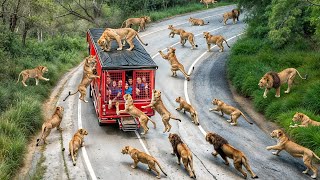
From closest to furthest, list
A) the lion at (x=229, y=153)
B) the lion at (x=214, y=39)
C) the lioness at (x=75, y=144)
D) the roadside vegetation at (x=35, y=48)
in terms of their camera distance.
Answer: the lion at (x=229, y=153) → the lioness at (x=75, y=144) → the roadside vegetation at (x=35, y=48) → the lion at (x=214, y=39)

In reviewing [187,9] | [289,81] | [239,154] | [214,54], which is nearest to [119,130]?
[239,154]

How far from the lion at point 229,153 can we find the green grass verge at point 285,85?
2942 millimetres

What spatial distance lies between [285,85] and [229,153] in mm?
7843

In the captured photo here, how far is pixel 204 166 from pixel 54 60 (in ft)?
49.8

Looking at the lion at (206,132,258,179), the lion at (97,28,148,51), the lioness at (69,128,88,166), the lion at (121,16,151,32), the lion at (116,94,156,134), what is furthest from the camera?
the lion at (121,16,151,32)

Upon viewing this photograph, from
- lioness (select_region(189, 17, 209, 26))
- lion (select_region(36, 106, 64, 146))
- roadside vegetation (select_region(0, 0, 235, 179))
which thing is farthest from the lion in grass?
lioness (select_region(189, 17, 209, 26))

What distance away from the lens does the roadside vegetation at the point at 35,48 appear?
53.2 ft

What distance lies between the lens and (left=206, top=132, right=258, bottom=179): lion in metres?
14.0

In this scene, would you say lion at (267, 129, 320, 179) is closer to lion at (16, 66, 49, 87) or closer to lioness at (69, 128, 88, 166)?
lioness at (69, 128, 88, 166)

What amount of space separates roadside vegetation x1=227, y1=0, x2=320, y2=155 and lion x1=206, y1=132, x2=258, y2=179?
297cm

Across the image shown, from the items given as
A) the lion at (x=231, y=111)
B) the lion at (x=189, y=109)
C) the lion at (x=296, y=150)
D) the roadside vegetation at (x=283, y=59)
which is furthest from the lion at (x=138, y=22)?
the lion at (x=296, y=150)

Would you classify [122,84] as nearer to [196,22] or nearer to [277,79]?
[277,79]

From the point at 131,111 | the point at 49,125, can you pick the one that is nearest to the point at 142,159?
the point at 131,111

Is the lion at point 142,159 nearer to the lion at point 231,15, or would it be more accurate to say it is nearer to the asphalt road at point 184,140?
the asphalt road at point 184,140
